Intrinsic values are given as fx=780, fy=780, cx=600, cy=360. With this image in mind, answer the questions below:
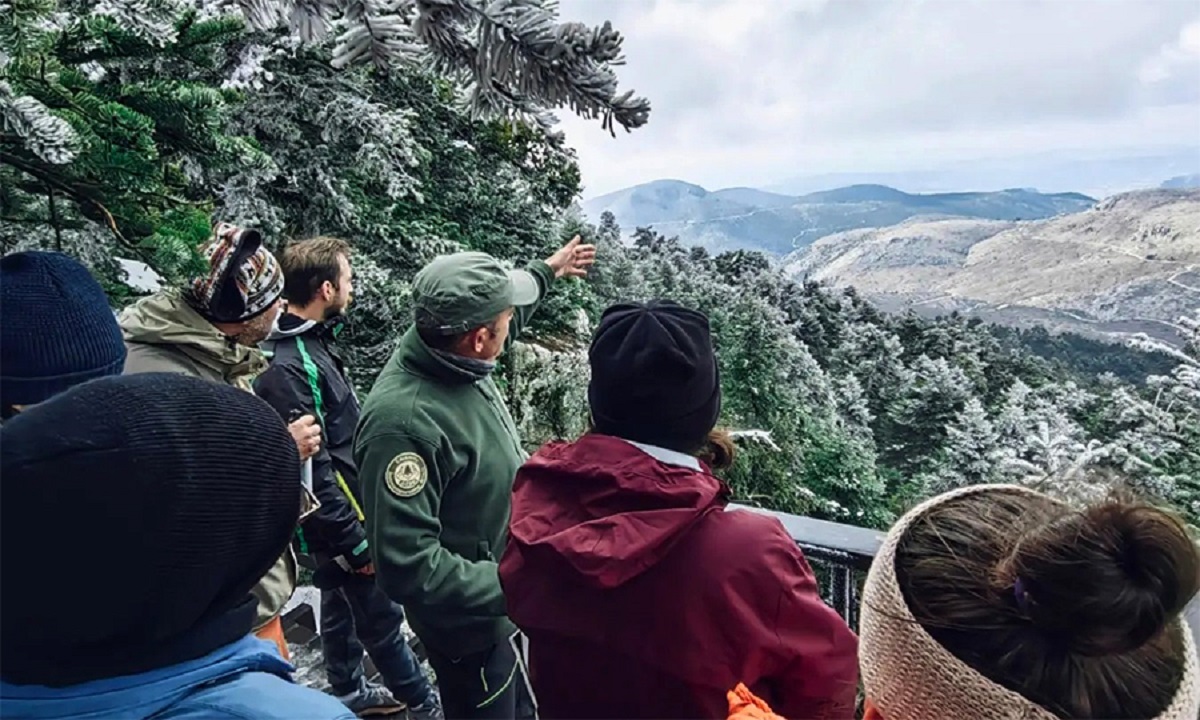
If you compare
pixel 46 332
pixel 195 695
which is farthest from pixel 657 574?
pixel 46 332

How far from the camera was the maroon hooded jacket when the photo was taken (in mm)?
1157

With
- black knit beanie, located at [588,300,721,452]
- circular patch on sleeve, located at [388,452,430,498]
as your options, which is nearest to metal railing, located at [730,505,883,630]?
black knit beanie, located at [588,300,721,452]

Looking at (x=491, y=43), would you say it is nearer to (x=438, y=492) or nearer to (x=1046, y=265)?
(x=438, y=492)

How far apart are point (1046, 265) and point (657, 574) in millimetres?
7761

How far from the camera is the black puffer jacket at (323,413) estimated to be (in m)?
2.34

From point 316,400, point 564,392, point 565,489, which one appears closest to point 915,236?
point 564,392

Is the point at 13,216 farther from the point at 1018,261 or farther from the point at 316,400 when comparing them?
the point at 1018,261

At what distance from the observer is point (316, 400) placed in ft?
7.86

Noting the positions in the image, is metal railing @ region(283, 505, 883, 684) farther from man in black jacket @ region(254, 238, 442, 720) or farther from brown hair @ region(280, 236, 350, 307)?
brown hair @ region(280, 236, 350, 307)

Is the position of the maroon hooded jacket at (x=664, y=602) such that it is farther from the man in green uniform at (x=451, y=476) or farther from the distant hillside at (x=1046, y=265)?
the distant hillside at (x=1046, y=265)

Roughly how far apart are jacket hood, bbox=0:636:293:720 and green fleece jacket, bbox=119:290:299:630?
105 centimetres

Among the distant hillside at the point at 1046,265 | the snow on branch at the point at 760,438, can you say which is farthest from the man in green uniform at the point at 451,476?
the distant hillside at the point at 1046,265

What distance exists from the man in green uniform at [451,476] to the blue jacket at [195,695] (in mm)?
897

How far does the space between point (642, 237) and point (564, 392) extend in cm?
283
